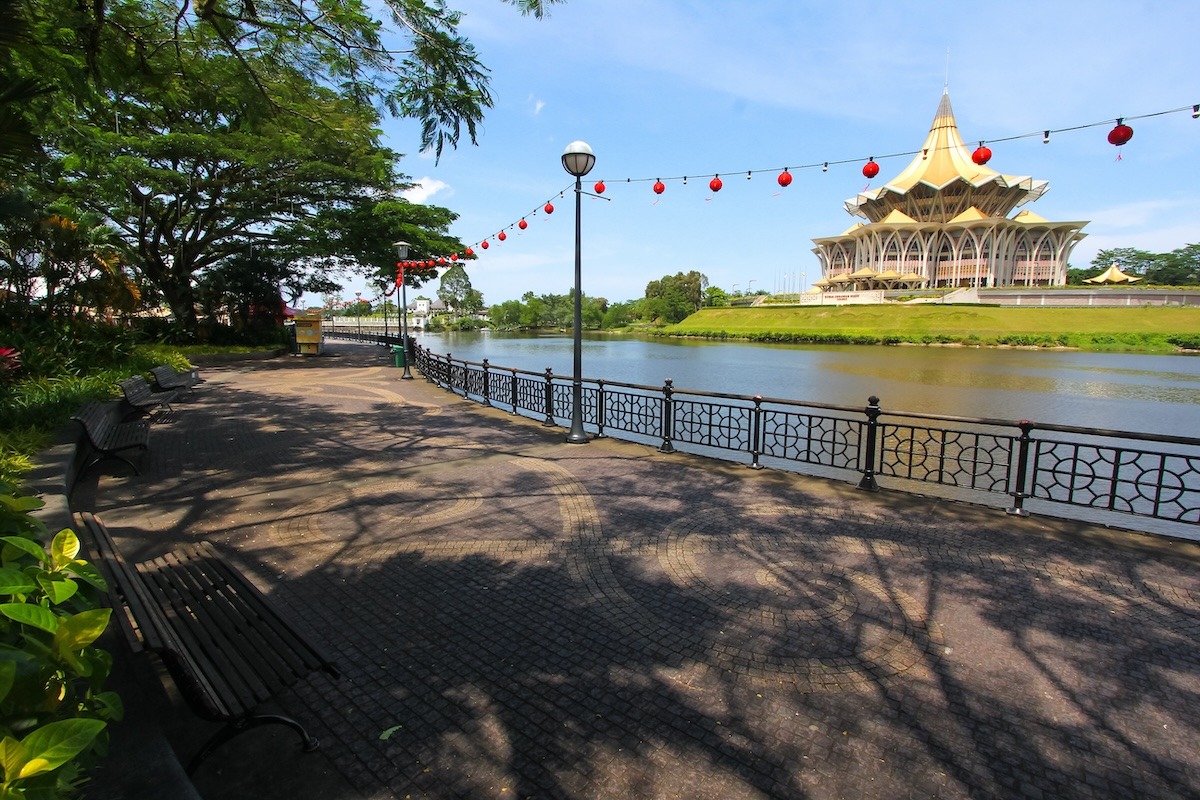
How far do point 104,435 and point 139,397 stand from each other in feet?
9.52

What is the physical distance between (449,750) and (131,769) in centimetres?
127

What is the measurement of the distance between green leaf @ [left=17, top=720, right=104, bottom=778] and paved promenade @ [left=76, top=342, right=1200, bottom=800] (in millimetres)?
1610

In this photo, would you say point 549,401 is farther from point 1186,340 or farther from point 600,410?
point 1186,340

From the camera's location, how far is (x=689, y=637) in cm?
381

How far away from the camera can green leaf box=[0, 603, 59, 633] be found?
1.39m

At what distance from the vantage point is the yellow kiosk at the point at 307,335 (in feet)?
89.2

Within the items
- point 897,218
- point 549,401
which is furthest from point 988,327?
point 549,401

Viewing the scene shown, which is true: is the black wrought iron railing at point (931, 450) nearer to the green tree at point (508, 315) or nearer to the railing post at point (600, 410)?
the railing post at point (600, 410)

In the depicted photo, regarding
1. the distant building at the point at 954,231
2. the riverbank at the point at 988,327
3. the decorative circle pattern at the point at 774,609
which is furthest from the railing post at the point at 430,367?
the distant building at the point at 954,231

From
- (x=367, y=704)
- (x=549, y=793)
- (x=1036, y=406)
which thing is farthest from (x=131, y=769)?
(x=1036, y=406)

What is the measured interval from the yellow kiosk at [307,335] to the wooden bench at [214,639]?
85.9 ft

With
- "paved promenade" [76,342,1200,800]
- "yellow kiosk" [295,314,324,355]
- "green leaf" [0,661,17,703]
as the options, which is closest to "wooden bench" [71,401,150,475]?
"paved promenade" [76,342,1200,800]

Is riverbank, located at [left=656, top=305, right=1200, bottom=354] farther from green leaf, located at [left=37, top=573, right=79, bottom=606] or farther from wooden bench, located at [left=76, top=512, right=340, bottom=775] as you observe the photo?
green leaf, located at [left=37, top=573, right=79, bottom=606]

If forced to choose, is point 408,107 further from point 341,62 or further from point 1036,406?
point 1036,406
